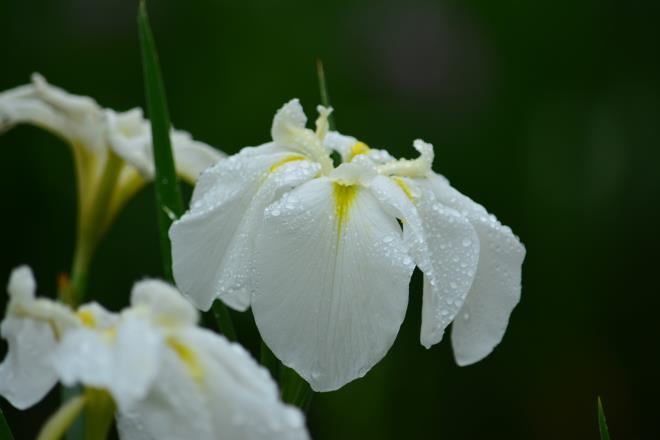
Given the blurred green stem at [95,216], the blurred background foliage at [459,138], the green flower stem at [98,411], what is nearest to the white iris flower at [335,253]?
the green flower stem at [98,411]

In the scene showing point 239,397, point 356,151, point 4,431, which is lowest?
point 4,431

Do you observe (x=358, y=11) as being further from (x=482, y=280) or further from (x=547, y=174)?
(x=482, y=280)

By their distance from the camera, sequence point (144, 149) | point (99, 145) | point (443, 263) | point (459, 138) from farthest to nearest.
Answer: point (459, 138) → point (99, 145) → point (144, 149) → point (443, 263)

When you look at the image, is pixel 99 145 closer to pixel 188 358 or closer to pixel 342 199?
pixel 342 199

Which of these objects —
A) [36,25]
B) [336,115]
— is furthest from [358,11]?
[36,25]

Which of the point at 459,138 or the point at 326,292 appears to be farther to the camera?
the point at 459,138

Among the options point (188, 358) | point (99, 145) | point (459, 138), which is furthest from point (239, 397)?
point (459, 138)

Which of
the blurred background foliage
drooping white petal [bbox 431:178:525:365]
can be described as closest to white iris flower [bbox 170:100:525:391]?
drooping white petal [bbox 431:178:525:365]
